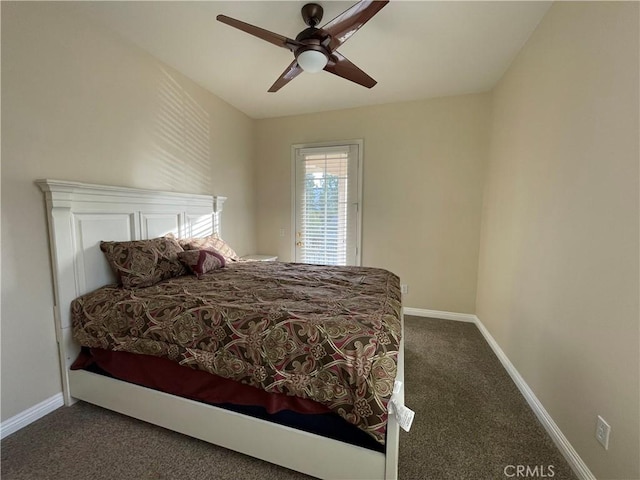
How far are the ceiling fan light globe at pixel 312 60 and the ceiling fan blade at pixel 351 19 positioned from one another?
0.30 ft

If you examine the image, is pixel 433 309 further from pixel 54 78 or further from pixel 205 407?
pixel 54 78

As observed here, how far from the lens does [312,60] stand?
181cm

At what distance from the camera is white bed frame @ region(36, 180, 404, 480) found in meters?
1.24

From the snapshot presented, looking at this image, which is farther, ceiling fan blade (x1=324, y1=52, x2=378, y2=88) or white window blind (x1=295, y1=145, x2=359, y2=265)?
white window blind (x1=295, y1=145, x2=359, y2=265)

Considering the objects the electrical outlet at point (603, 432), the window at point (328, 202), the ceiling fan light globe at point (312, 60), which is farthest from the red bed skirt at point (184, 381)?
the window at point (328, 202)

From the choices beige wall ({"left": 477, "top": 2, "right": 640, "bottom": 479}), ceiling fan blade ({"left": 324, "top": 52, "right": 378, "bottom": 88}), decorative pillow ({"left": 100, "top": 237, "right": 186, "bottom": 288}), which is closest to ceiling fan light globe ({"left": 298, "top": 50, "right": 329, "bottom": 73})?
ceiling fan blade ({"left": 324, "top": 52, "right": 378, "bottom": 88})

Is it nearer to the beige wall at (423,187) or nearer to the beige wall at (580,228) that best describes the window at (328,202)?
the beige wall at (423,187)

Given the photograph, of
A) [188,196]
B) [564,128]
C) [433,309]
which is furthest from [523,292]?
[188,196]

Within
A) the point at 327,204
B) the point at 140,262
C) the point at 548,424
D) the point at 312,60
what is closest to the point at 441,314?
the point at 548,424

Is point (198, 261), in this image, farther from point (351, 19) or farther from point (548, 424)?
point (548, 424)

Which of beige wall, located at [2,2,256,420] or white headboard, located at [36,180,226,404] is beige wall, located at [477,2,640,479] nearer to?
white headboard, located at [36,180,226,404]

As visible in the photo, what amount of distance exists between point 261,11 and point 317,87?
1.18 m

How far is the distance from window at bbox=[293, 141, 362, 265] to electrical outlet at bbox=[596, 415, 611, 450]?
2.64 m

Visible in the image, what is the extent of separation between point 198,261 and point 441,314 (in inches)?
115
